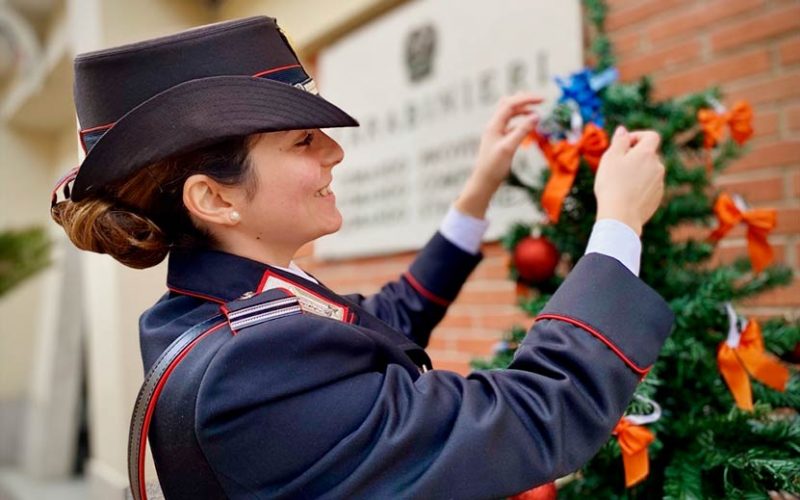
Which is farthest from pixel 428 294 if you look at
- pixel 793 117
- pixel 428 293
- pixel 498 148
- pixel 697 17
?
pixel 697 17

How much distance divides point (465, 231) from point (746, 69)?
911 mm

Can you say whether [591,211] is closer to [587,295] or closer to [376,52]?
[587,295]

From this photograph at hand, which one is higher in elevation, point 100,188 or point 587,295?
point 100,188

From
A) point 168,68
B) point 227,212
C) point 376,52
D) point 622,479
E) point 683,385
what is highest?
point 376,52

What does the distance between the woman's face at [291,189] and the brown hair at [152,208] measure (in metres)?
0.02

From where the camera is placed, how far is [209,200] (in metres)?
0.95

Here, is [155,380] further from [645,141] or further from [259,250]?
[645,141]

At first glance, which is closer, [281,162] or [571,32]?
[281,162]

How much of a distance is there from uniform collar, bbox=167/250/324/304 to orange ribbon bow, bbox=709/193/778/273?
74 cm

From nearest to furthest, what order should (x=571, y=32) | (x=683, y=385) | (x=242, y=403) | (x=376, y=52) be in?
(x=242, y=403) < (x=683, y=385) < (x=571, y=32) < (x=376, y=52)

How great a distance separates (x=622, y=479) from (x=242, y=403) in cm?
75

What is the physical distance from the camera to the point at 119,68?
912 millimetres

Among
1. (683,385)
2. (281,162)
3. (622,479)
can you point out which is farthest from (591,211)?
(281,162)

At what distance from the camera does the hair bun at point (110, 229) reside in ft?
3.12
